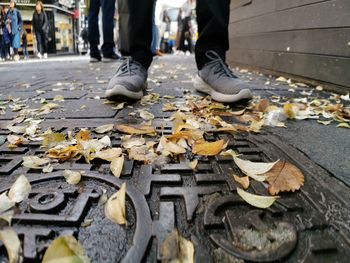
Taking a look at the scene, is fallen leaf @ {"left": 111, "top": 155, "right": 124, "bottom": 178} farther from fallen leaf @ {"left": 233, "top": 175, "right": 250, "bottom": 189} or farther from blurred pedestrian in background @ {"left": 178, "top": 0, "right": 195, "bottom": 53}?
blurred pedestrian in background @ {"left": 178, "top": 0, "right": 195, "bottom": 53}

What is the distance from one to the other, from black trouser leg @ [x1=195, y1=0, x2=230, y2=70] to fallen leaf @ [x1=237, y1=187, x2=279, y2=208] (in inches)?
53.4

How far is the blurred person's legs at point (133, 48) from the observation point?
1.73 metres

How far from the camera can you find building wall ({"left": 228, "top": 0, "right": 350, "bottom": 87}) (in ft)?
6.82

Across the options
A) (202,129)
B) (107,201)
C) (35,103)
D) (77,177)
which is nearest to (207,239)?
(107,201)

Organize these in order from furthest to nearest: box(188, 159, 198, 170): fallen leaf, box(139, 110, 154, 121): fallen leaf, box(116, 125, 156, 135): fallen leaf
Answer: box(139, 110, 154, 121): fallen leaf → box(116, 125, 156, 135): fallen leaf → box(188, 159, 198, 170): fallen leaf

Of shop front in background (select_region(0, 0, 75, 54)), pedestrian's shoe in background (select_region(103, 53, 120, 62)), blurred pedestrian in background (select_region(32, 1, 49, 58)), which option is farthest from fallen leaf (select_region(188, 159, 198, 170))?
shop front in background (select_region(0, 0, 75, 54))

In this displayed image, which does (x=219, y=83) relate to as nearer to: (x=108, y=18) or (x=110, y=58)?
(x=108, y=18)

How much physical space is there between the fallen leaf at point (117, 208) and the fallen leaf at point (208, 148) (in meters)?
0.36

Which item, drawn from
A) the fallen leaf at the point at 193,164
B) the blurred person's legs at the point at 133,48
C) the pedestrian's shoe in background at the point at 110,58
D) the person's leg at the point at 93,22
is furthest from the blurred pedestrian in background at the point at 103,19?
the fallen leaf at the point at 193,164

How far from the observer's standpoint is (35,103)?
1.87 m

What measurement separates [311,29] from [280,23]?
0.62m

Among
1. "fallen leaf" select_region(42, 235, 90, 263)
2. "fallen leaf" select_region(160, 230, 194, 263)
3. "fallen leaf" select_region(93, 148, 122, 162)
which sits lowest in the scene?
"fallen leaf" select_region(160, 230, 194, 263)

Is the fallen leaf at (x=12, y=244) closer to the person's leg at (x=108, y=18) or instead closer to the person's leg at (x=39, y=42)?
the person's leg at (x=108, y=18)

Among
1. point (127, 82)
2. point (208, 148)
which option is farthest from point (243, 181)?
point (127, 82)
